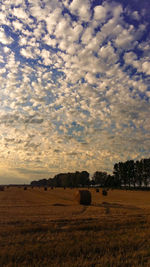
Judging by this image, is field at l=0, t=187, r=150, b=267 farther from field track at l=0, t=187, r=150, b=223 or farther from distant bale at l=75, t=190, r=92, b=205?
distant bale at l=75, t=190, r=92, b=205

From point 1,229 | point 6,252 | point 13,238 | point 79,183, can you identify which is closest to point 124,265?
point 6,252

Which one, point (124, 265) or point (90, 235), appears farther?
point (90, 235)

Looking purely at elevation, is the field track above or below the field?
below

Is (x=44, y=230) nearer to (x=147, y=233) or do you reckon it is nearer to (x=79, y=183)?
(x=147, y=233)

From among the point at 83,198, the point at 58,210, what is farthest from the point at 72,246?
the point at 83,198

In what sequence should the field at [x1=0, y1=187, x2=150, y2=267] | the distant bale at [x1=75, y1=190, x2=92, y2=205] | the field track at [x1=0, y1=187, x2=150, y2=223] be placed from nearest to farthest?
the field at [x1=0, y1=187, x2=150, y2=267], the field track at [x1=0, y1=187, x2=150, y2=223], the distant bale at [x1=75, y1=190, x2=92, y2=205]

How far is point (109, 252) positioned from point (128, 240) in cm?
188

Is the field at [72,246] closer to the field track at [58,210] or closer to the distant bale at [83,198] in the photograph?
the field track at [58,210]

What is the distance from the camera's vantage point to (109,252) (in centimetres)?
732

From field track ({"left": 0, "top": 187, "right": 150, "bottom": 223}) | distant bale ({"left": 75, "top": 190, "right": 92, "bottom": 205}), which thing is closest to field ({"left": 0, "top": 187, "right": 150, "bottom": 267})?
field track ({"left": 0, "top": 187, "right": 150, "bottom": 223})

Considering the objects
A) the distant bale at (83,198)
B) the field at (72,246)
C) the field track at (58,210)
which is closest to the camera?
the field at (72,246)

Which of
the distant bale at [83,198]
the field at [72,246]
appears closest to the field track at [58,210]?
the distant bale at [83,198]

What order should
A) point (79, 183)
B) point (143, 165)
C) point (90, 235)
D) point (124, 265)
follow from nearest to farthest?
1. point (124, 265)
2. point (90, 235)
3. point (143, 165)
4. point (79, 183)

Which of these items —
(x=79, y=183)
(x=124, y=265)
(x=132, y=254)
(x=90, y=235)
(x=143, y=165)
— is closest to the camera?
(x=124, y=265)
